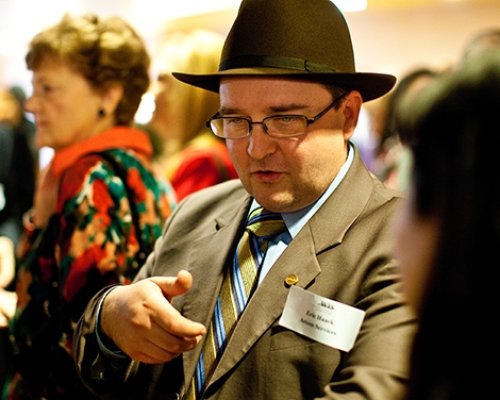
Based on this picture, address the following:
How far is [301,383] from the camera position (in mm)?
1367

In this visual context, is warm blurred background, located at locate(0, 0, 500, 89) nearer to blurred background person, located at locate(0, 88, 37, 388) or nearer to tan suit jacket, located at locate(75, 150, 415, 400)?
blurred background person, located at locate(0, 88, 37, 388)

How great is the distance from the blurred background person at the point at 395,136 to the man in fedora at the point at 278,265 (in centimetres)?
132

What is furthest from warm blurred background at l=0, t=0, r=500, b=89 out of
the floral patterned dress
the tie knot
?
the tie knot

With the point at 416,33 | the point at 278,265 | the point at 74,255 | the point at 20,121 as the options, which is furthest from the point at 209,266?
the point at 416,33

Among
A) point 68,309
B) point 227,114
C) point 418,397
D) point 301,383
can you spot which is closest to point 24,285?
point 68,309

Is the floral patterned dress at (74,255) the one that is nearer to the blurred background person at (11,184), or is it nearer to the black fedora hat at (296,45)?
the blurred background person at (11,184)

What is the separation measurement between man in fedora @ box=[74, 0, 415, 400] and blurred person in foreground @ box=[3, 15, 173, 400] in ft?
1.02

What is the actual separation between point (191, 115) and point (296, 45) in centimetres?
151

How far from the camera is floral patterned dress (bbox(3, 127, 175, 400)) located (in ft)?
6.47

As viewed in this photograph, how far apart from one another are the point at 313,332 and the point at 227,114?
59 centimetres

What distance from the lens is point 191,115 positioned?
3.02 meters

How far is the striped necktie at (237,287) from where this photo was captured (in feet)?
4.99

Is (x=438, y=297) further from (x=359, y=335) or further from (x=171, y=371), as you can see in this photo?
(x=171, y=371)

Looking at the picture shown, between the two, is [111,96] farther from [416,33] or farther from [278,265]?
[416,33]
